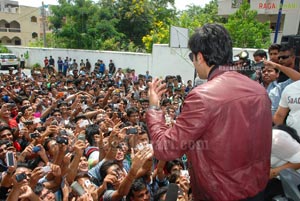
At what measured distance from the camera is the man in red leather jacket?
50.8 inches

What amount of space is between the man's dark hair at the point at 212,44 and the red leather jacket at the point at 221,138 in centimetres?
A: 10

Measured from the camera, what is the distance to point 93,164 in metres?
3.43

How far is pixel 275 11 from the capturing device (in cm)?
1759

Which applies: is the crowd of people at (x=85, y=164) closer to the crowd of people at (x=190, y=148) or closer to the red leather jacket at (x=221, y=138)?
the crowd of people at (x=190, y=148)

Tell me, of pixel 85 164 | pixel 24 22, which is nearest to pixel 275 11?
pixel 85 164

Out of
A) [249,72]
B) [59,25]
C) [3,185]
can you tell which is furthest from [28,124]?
[59,25]

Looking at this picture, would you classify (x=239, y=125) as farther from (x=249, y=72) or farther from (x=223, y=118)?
(x=249, y=72)

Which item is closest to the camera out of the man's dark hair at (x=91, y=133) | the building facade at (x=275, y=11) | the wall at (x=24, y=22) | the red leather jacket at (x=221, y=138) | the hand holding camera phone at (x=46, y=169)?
the red leather jacket at (x=221, y=138)

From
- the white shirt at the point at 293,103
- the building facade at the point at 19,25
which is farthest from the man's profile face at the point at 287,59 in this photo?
the building facade at the point at 19,25

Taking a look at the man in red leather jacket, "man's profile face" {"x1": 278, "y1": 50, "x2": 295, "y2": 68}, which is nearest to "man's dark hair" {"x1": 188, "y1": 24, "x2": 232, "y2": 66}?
the man in red leather jacket

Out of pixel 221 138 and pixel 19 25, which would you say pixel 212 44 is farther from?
pixel 19 25

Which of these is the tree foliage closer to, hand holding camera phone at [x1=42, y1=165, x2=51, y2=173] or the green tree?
the green tree

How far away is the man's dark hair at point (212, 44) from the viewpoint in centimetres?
139

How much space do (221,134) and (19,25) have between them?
39.1 metres
